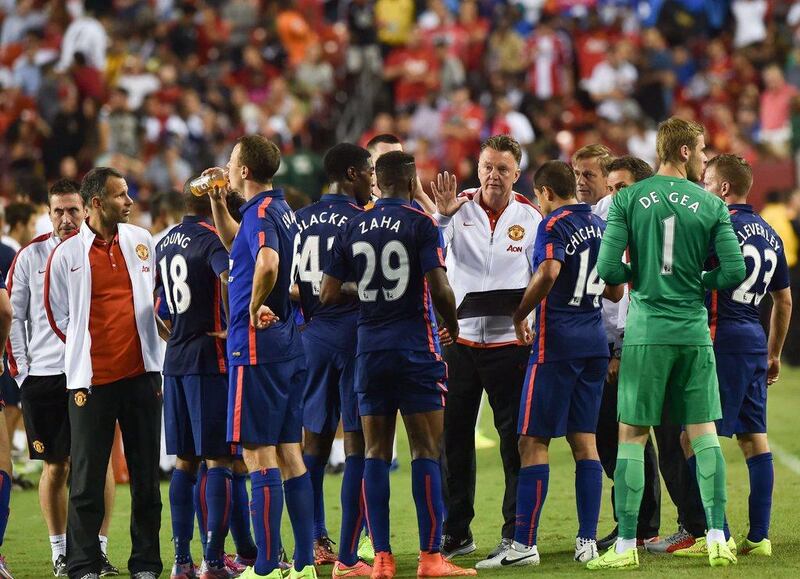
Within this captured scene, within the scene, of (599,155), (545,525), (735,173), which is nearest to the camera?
(735,173)

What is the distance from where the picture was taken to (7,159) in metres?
19.4

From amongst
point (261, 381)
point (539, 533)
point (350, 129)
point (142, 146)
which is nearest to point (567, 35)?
point (350, 129)

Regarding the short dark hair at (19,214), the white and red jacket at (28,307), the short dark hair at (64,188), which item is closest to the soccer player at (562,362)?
the short dark hair at (64,188)

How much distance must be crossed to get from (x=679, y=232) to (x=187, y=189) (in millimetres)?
2589

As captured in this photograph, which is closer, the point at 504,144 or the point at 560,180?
the point at 560,180

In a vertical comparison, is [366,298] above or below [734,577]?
above

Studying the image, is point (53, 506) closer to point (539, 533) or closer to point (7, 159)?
point (539, 533)

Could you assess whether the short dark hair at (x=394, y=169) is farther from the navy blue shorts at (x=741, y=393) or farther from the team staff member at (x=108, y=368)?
the navy blue shorts at (x=741, y=393)

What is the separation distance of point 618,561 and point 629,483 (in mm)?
417

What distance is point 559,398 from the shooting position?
716 centimetres

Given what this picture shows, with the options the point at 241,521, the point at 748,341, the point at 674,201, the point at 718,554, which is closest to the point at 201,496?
the point at 241,521

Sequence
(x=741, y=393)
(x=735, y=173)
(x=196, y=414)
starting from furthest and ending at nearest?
(x=735, y=173) < (x=741, y=393) < (x=196, y=414)

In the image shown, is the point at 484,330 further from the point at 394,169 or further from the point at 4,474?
the point at 4,474

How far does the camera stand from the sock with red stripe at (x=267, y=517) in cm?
654
